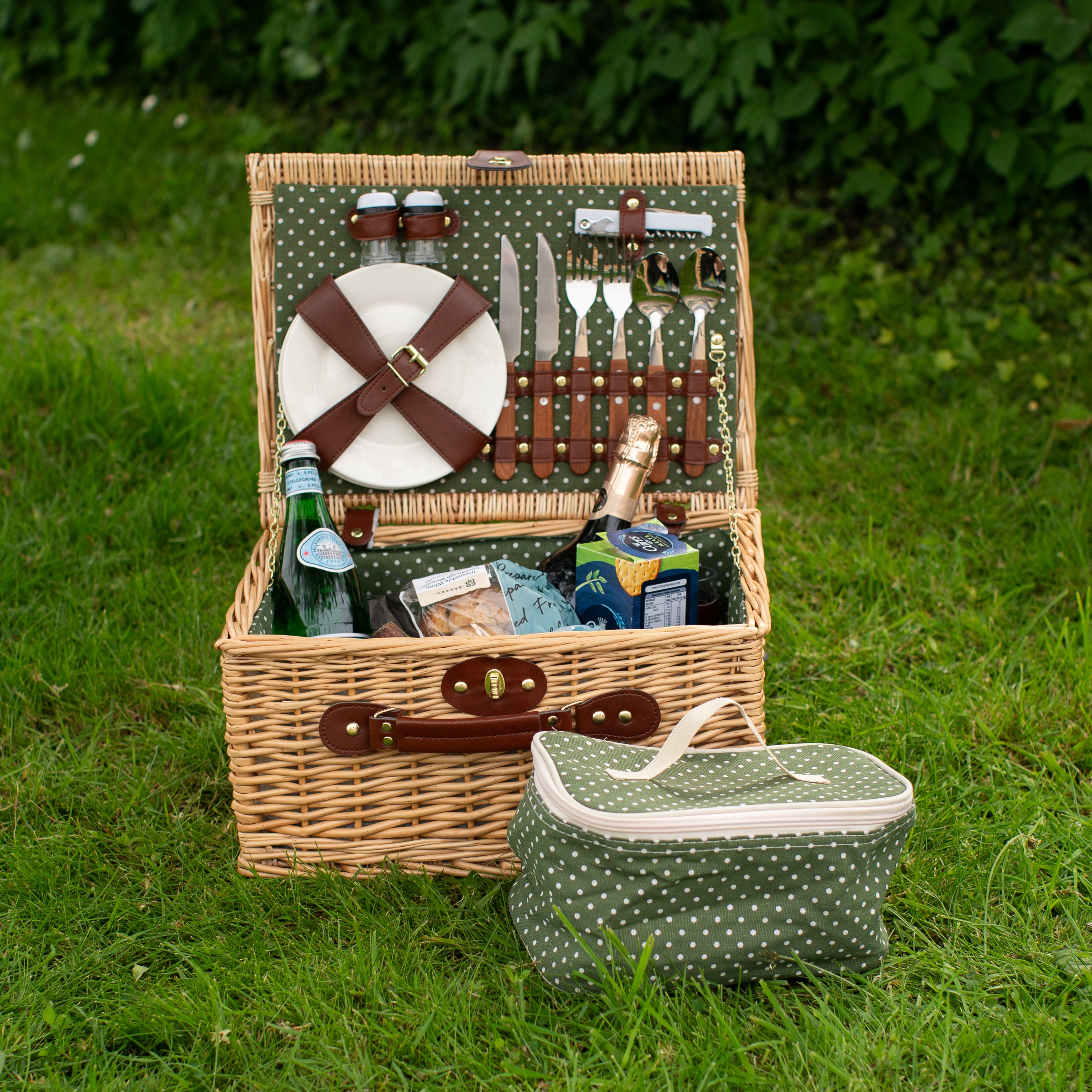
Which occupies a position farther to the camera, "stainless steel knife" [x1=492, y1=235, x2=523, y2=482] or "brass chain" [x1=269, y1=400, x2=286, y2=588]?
"stainless steel knife" [x1=492, y1=235, x2=523, y2=482]

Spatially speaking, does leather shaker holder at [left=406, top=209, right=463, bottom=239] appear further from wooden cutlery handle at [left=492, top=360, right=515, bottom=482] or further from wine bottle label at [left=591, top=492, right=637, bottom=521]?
wine bottle label at [left=591, top=492, right=637, bottom=521]

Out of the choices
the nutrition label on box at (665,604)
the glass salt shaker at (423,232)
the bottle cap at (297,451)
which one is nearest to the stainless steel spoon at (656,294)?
the glass salt shaker at (423,232)

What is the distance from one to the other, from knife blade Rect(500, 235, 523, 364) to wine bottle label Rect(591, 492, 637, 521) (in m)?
0.33

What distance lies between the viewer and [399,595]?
6.07 ft

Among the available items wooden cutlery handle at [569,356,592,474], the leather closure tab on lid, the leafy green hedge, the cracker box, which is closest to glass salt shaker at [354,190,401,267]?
the leather closure tab on lid

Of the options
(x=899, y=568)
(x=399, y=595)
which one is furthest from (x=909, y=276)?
(x=399, y=595)

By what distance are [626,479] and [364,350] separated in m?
0.52

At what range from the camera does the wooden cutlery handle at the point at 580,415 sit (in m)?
1.95

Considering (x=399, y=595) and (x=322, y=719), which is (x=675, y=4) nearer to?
(x=399, y=595)

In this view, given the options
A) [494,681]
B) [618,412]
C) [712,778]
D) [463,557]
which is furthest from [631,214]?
[712,778]

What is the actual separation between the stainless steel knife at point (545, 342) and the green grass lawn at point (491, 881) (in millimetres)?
677

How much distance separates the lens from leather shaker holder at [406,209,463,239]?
6.18 ft

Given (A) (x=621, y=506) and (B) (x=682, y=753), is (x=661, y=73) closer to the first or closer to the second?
(A) (x=621, y=506)

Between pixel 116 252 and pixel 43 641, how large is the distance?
2.17m
